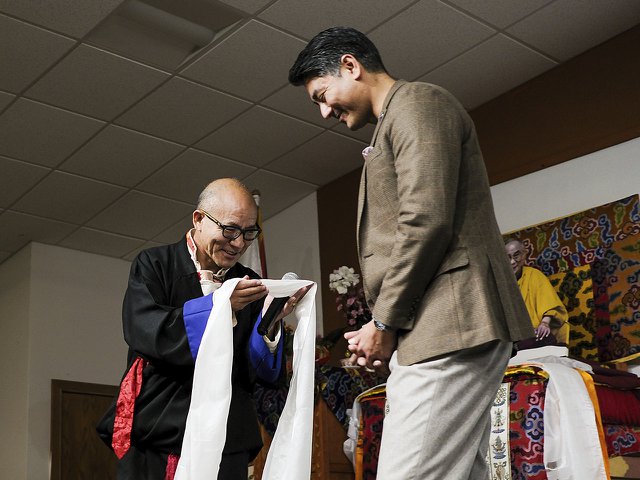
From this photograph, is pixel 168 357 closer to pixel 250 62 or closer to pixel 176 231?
pixel 250 62

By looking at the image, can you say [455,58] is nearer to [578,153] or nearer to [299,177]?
[578,153]

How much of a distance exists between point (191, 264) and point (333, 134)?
3130mm

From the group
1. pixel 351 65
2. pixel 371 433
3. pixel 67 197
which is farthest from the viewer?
pixel 67 197

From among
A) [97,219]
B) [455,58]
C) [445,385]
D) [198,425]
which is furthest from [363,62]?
[97,219]

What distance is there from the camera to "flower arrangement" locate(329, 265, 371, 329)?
485 centimetres

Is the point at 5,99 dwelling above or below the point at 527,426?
above

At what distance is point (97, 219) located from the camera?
6512 millimetres

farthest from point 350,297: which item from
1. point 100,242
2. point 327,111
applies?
point 327,111

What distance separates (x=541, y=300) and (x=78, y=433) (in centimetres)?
398

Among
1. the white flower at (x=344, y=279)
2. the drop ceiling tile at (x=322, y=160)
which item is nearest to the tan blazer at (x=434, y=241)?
the white flower at (x=344, y=279)

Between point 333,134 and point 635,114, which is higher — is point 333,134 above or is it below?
above

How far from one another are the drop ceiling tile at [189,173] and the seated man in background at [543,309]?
2.17m

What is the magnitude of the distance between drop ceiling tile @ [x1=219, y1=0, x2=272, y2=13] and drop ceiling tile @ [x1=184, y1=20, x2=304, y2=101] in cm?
10

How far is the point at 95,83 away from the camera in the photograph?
4.72 m
